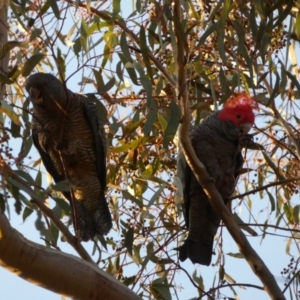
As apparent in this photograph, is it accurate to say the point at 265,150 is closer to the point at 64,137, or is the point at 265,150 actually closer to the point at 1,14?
the point at 64,137

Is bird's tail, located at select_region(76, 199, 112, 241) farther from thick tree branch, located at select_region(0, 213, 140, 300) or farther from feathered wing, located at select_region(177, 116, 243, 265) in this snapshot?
thick tree branch, located at select_region(0, 213, 140, 300)

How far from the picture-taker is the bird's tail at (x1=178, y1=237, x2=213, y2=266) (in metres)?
3.14

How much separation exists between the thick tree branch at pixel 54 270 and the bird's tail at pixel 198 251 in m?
1.23

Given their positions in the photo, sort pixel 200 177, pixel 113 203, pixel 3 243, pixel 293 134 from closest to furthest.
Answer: pixel 3 243 < pixel 200 177 < pixel 293 134 < pixel 113 203

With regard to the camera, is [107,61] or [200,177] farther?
[107,61]

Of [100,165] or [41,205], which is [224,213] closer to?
[41,205]

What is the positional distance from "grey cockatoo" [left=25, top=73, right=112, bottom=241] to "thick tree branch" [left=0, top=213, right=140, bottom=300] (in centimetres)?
121

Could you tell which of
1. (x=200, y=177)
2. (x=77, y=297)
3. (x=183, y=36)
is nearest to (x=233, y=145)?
(x=200, y=177)

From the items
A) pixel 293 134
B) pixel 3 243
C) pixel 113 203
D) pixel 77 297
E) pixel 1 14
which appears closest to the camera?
pixel 3 243

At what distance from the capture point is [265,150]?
3.03 m

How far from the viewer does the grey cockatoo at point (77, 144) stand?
3.13 meters

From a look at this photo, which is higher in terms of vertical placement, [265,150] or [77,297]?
[265,150]

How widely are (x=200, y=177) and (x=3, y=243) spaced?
3.07 ft

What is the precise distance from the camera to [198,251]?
319cm
